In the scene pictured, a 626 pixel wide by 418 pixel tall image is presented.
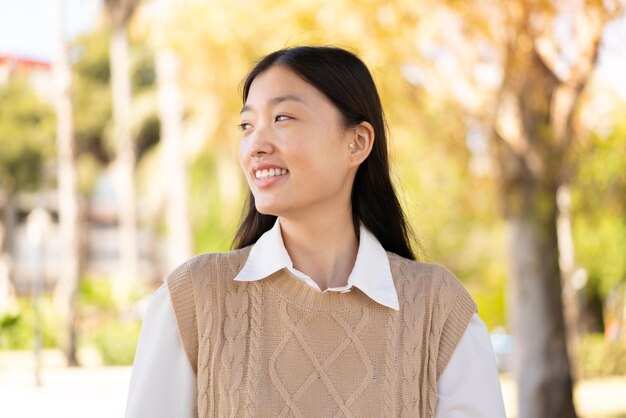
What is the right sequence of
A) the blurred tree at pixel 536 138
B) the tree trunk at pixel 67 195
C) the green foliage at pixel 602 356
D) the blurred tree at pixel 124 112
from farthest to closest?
the blurred tree at pixel 124 112, the green foliage at pixel 602 356, the tree trunk at pixel 67 195, the blurred tree at pixel 536 138

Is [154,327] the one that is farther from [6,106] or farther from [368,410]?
[6,106]

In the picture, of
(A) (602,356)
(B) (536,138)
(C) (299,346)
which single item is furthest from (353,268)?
(A) (602,356)

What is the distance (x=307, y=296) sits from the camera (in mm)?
2176

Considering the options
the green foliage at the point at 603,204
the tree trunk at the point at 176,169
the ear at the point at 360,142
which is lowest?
the ear at the point at 360,142

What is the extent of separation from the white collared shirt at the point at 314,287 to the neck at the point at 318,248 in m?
0.04

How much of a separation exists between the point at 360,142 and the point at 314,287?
340 millimetres

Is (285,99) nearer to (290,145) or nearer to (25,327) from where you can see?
(290,145)

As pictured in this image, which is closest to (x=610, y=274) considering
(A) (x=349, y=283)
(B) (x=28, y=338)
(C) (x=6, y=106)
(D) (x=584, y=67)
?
(B) (x=28, y=338)

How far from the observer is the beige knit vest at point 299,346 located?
2090 mm

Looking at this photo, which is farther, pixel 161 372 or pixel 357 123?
pixel 357 123

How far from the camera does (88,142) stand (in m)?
45.6

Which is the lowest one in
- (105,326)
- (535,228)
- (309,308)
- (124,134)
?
(309,308)

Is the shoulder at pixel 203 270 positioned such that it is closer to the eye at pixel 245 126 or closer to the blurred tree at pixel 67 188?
the eye at pixel 245 126

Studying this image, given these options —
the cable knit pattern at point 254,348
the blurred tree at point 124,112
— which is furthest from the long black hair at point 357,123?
the blurred tree at point 124,112
